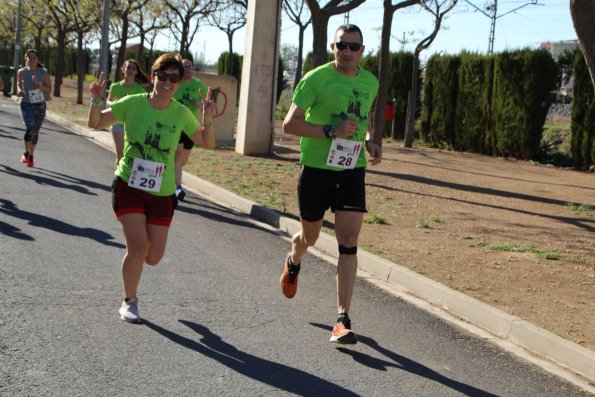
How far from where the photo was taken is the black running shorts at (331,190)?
5.79 meters

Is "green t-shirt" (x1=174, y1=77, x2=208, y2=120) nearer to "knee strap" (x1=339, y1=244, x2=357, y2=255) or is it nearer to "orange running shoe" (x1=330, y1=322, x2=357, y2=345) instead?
"knee strap" (x1=339, y1=244, x2=357, y2=255)

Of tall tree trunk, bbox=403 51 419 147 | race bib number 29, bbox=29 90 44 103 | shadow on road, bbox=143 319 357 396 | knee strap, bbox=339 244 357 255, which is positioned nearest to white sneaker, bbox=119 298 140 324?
shadow on road, bbox=143 319 357 396

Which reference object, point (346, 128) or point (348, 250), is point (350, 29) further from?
point (348, 250)

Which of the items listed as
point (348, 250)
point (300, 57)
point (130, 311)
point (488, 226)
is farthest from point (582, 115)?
point (300, 57)

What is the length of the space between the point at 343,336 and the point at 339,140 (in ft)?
4.35

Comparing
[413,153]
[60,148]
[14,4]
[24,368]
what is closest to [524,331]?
[24,368]

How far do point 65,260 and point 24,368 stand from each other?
9.49 ft

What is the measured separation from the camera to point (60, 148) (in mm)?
18422

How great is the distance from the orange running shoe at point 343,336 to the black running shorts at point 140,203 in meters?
1.37

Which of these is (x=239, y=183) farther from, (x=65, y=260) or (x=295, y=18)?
(x=295, y=18)

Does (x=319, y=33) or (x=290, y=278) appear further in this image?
(x=319, y=33)

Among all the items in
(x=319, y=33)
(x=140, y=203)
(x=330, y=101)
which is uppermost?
(x=319, y=33)

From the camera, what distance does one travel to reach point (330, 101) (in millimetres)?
5707

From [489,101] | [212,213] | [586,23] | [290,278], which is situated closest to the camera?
[290,278]
